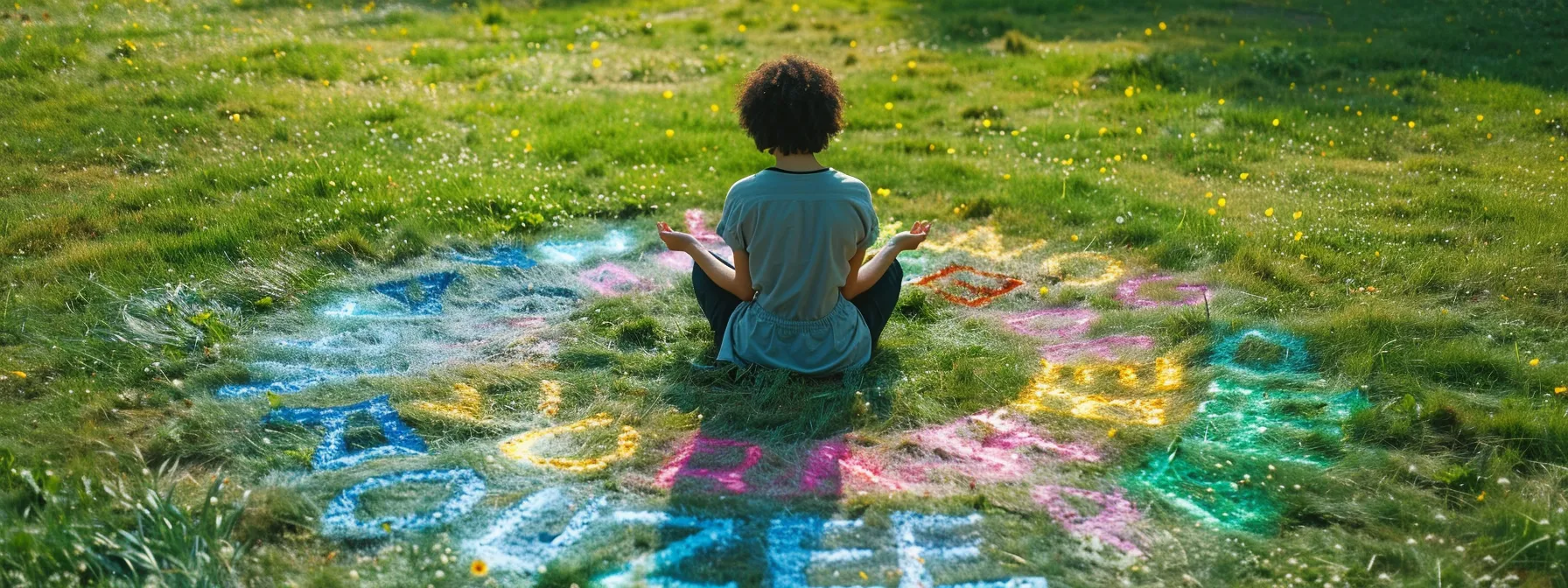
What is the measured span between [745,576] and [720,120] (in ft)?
21.3

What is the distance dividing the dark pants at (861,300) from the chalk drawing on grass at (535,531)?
133 cm

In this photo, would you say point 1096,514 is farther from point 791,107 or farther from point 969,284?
point 969,284

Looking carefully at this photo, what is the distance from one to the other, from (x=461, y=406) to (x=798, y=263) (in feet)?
5.24

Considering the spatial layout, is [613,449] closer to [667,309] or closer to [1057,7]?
[667,309]

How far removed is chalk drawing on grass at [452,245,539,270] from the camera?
6746 mm

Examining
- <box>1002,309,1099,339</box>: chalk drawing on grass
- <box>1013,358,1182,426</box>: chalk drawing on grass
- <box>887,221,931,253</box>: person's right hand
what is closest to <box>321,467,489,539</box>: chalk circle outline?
<box>887,221,931,253</box>: person's right hand

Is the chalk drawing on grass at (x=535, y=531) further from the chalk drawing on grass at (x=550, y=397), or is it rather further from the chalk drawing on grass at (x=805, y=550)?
the chalk drawing on grass at (x=550, y=397)

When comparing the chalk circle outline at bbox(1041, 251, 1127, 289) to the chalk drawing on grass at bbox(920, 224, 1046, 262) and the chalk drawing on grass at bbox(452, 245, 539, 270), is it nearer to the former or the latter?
the chalk drawing on grass at bbox(920, 224, 1046, 262)

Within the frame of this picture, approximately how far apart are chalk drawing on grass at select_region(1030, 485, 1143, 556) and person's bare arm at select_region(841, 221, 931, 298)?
129 centimetres

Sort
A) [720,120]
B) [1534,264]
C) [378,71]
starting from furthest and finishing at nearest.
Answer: [378,71]
[720,120]
[1534,264]

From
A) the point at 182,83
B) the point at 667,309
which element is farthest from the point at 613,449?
the point at 182,83

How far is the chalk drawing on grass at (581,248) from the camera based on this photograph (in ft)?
22.6

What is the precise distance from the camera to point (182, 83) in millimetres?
9094

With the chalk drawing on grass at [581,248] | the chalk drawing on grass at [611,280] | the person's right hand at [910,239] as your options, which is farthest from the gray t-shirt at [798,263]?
the chalk drawing on grass at [581,248]
